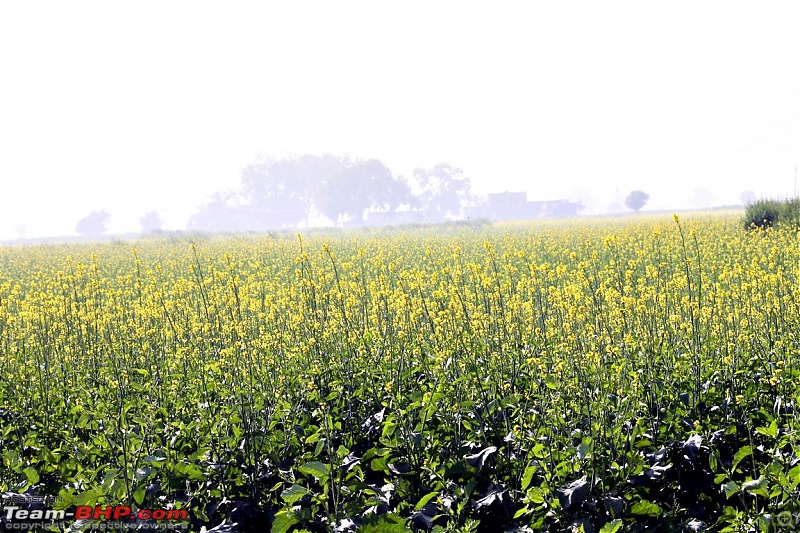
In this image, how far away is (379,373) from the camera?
5.56 meters

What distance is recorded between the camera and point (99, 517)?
392cm

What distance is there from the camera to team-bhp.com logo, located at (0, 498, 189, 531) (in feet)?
12.7

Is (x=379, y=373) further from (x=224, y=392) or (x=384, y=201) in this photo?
(x=384, y=201)

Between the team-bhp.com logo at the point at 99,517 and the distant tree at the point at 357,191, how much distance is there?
9551cm

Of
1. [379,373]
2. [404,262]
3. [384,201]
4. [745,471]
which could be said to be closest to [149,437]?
[379,373]

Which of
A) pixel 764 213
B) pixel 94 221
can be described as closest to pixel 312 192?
pixel 94 221

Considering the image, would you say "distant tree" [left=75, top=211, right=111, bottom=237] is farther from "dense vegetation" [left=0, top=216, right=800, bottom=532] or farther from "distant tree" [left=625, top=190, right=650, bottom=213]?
"dense vegetation" [left=0, top=216, right=800, bottom=532]

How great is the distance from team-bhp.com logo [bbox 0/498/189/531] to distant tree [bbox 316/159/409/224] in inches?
3760

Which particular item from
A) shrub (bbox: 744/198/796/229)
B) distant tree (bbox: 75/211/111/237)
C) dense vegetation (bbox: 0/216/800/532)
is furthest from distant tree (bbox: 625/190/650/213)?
dense vegetation (bbox: 0/216/800/532)

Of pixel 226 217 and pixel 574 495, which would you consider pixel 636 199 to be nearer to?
pixel 226 217

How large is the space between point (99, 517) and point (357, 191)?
96.4 m

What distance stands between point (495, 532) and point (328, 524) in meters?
0.92

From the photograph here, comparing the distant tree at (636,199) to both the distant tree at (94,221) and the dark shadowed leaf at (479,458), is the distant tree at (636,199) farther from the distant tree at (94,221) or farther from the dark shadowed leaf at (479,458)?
the dark shadowed leaf at (479,458)

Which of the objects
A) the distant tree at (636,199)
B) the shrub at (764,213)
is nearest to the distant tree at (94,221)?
the distant tree at (636,199)
